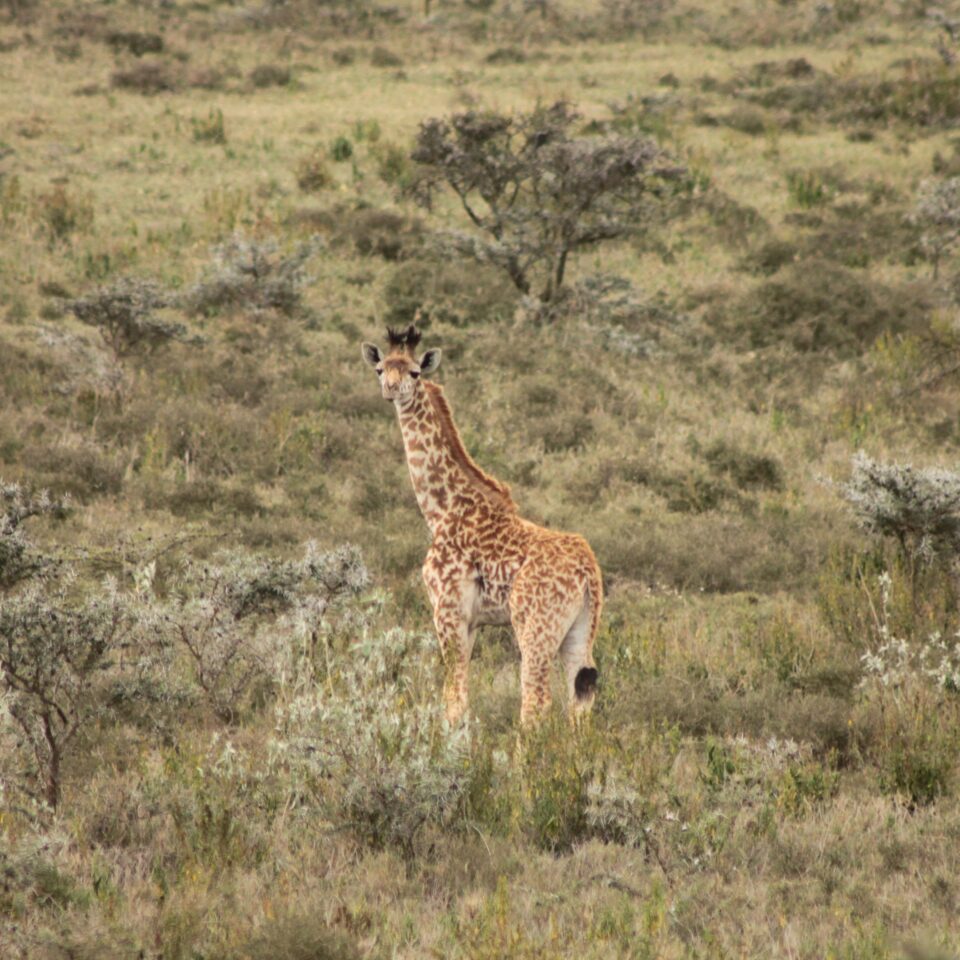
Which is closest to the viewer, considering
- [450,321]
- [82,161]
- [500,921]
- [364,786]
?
[500,921]

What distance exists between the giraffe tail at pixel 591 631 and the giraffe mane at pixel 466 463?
80 cm

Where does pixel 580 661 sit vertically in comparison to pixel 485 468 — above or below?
above

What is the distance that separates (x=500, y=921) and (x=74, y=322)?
15409mm

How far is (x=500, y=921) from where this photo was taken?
506 centimetres

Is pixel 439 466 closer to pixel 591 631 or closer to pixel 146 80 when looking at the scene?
pixel 591 631

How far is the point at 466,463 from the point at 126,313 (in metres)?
10.3

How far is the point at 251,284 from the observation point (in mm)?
19156

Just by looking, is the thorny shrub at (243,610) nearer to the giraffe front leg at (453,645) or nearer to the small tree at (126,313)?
the giraffe front leg at (453,645)

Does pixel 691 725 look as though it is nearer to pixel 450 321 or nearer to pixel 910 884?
pixel 910 884

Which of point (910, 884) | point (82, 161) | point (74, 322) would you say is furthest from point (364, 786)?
point (82, 161)

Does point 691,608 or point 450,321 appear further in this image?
point 450,321

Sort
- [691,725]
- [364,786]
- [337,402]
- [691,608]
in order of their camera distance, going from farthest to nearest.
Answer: [337,402]
[691,608]
[691,725]
[364,786]

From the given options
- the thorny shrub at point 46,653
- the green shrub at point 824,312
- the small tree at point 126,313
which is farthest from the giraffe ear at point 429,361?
the green shrub at point 824,312

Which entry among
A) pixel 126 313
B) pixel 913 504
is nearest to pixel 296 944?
pixel 913 504
